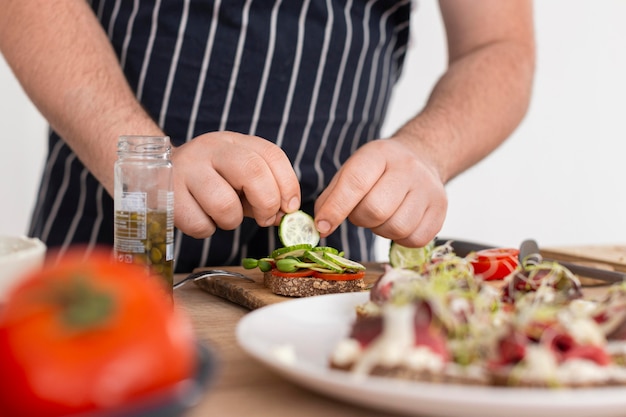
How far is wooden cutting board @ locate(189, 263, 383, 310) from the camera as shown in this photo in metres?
1.35

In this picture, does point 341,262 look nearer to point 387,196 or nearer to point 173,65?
point 387,196

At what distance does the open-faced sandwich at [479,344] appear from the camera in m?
0.70

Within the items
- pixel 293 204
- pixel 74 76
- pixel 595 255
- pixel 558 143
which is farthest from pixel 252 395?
pixel 558 143

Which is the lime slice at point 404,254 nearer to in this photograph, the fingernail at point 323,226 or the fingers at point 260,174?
the fingernail at point 323,226

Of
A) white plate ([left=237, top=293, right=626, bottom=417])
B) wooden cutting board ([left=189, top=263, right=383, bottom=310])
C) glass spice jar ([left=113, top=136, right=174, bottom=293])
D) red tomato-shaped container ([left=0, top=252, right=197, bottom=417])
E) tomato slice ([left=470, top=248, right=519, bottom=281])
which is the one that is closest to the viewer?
red tomato-shaped container ([left=0, top=252, right=197, bottom=417])

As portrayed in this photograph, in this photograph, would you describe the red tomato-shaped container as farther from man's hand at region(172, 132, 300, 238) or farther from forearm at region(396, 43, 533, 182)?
forearm at region(396, 43, 533, 182)

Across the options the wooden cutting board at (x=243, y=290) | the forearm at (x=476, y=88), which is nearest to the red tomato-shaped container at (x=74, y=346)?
the wooden cutting board at (x=243, y=290)

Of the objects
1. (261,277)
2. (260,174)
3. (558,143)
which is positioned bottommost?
(261,277)

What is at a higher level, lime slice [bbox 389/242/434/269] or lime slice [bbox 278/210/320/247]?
lime slice [bbox 278/210/320/247]

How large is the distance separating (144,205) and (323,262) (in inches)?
14.7

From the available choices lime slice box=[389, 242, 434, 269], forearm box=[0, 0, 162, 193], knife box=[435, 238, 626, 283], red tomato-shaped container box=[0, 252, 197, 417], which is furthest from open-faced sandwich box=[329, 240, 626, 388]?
forearm box=[0, 0, 162, 193]

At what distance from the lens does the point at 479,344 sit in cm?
77

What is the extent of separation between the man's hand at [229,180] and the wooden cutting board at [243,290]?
11 centimetres

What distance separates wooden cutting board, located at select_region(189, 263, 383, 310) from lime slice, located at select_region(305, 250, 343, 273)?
0.27 ft
